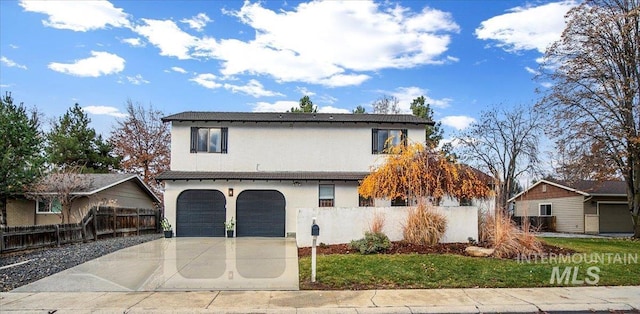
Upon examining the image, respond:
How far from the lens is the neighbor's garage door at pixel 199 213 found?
802 inches

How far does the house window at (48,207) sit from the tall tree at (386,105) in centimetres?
2541

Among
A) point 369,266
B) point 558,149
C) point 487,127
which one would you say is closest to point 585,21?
point 558,149

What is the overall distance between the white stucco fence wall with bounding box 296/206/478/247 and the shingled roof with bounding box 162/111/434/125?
7.20 meters

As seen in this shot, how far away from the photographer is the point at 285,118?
70.1 feet

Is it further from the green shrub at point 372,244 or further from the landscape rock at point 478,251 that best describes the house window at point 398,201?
the landscape rock at point 478,251

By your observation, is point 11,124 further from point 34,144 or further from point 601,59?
point 601,59

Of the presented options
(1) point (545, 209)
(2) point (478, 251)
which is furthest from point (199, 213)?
(1) point (545, 209)

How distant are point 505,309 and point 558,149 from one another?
56.9ft

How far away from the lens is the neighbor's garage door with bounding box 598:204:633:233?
28.9 m

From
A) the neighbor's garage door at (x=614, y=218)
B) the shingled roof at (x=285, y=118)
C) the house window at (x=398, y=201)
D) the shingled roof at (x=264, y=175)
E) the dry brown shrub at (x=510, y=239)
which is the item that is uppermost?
the shingled roof at (x=285, y=118)

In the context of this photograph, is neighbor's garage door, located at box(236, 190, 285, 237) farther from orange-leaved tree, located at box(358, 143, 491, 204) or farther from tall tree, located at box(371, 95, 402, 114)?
tall tree, located at box(371, 95, 402, 114)

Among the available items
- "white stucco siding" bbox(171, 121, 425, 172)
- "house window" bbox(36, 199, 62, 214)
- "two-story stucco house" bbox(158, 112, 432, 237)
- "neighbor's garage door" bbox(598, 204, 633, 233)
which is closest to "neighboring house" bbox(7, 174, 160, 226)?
"house window" bbox(36, 199, 62, 214)

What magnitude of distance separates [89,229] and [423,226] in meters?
13.4

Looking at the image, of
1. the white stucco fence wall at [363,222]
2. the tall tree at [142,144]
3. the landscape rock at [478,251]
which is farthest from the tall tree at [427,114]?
the tall tree at [142,144]
